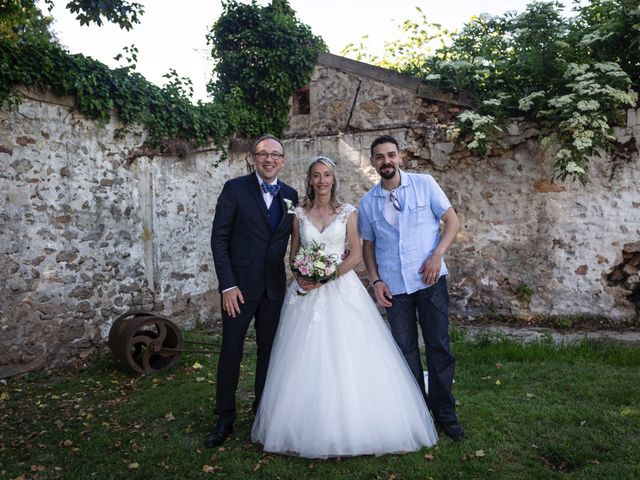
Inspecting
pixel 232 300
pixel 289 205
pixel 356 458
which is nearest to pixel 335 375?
pixel 356 458

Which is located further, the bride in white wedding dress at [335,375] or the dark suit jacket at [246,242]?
the dark suit jacket at [246,242]

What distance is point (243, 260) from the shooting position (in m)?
3.66

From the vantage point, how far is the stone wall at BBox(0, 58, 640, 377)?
5578 mm

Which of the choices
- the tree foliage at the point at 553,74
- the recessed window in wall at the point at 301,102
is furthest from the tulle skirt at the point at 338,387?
the recessed window in wall at the point at 301,102

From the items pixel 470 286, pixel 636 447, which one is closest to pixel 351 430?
pixel 636 447

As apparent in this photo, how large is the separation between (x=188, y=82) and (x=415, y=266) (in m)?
5.32

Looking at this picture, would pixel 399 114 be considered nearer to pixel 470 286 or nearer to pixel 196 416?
pixel 470 286

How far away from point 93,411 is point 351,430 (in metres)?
2.61

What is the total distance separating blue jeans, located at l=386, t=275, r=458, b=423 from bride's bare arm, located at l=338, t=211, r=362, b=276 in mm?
395

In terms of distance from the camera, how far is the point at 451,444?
341 cm

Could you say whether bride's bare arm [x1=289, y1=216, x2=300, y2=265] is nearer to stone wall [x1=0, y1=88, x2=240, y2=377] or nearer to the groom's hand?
the groom's hand

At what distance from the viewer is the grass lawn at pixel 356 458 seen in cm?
313

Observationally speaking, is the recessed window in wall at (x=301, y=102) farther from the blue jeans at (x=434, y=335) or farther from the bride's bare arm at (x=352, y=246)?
the blue jeans at (x=434, y=335)

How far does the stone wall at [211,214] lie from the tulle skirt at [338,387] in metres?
3.49
